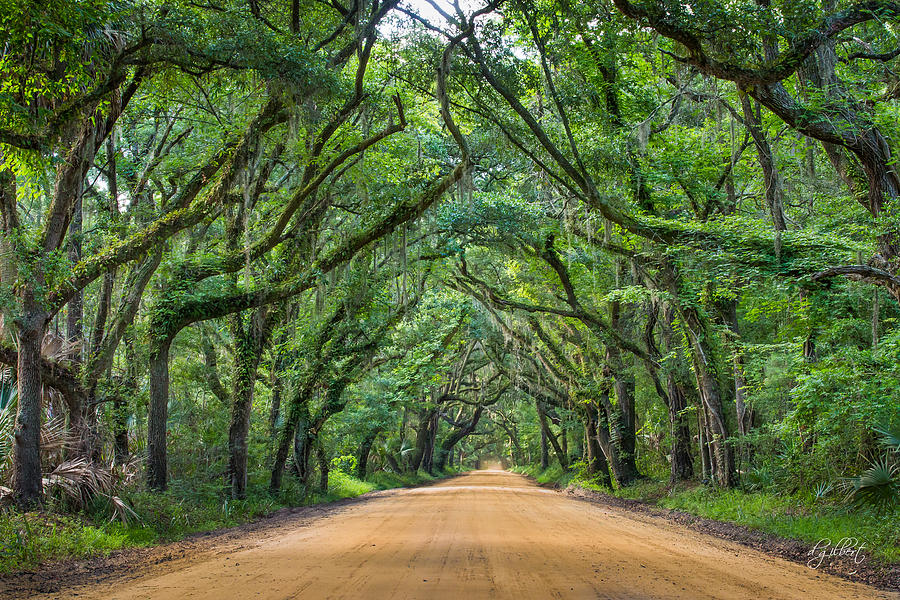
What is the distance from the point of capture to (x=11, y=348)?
8.06 m

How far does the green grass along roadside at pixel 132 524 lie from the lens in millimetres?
6000

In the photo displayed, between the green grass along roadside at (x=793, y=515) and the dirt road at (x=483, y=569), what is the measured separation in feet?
3.08

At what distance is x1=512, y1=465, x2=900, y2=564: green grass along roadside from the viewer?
271 inches

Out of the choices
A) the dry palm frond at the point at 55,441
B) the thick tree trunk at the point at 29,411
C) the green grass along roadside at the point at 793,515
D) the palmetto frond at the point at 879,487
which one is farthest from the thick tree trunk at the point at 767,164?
the dry palm frond at the point at 55,441

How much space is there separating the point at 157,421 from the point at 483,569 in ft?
23.1

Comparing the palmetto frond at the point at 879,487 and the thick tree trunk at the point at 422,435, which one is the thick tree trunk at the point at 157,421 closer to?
the palmetto frond at the point at 879,487

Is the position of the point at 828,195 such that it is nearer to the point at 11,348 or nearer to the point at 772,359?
the point at 772,359

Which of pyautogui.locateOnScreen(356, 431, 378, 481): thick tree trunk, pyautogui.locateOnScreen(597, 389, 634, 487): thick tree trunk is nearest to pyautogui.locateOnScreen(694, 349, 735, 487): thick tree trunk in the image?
pyautogui.locateOnScreen(597, 389, 634, 487): thick tree trunk

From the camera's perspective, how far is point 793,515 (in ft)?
29.6

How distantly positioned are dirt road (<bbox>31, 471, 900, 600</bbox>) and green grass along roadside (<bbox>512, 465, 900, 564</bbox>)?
0.94 meters

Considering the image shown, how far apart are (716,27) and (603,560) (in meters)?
6.34

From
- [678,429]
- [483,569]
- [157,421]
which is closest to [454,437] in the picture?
[678,429]

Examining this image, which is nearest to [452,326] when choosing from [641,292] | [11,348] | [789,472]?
[641,292]

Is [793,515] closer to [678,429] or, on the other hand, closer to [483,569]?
[483,569]
